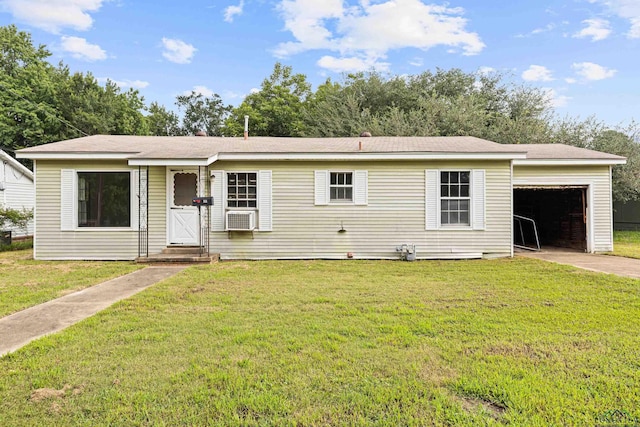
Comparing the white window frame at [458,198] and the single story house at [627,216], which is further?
the single story house at [627,216]

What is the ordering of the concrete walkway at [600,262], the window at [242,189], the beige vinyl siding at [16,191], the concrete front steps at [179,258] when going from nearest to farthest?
the concrete walkway at [600,262], the concrete front steps at [179,258], the window at [242,189], the beige vinyl siding at [16,191]

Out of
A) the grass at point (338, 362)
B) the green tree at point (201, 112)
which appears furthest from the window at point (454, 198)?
the green tree at point (201, 112)

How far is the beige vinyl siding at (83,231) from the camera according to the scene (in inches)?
344

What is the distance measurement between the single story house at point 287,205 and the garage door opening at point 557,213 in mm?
2606

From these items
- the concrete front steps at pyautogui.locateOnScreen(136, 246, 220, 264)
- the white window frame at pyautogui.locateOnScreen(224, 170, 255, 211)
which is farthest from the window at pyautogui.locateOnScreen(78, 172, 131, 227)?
the white window frame at pyautogui.locateOnScreen(224, 170, 255, 211)

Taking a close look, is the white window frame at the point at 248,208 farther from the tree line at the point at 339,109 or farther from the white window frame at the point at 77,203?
the tree line at the point at 339,109

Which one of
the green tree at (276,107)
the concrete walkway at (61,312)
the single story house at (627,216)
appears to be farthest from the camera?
the green tree at (276,107)

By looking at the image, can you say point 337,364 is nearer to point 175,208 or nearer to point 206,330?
point 206,330

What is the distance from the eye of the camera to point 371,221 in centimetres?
902

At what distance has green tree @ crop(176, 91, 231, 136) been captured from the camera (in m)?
35.5

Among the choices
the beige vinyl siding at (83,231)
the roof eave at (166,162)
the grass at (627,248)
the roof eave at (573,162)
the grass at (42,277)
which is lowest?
the grass at (42,277)

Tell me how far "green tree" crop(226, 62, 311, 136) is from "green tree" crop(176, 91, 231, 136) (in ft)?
26.8

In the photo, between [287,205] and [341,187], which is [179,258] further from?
[341,187]

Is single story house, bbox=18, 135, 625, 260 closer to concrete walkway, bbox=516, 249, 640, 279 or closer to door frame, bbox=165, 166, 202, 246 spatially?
door frame, bbox=165, 166, 202, 246
